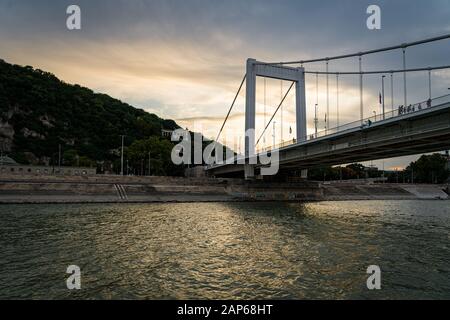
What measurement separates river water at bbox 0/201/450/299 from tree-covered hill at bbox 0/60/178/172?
108199 millimetres

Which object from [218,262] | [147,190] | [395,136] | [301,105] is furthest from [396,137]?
Result: [147,190]

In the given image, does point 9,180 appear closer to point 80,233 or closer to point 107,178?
point 107,178

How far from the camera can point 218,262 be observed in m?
13.6

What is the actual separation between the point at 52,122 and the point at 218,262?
15307cm

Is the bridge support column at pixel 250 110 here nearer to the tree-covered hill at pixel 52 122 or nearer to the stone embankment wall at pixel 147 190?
the stone embankment wall at pixel 147 190

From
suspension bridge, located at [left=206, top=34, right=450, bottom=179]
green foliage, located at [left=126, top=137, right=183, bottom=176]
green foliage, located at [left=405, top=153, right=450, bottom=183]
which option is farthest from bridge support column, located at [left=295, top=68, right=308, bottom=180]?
green foliage, located at [left=405, top=153, right=450, bottom=183]

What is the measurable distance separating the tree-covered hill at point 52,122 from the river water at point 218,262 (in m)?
108

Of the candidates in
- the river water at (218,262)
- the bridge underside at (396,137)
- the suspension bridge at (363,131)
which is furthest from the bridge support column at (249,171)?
the river water at (218,262)

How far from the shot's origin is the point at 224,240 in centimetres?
1883

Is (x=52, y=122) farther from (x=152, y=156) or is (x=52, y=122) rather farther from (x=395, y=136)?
(x=395, y=136)

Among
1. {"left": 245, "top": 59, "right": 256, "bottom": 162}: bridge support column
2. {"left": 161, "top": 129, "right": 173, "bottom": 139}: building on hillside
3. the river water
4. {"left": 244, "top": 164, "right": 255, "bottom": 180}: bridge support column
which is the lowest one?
the river water

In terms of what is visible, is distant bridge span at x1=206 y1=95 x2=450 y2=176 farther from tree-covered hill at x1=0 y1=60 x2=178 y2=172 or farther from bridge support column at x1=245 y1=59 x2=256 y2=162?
tree-covered hill at x1=0 y1=60 x2=178 y2=172

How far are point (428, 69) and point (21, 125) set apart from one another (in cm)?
14351

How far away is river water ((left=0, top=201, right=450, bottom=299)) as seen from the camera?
992 centimetres
